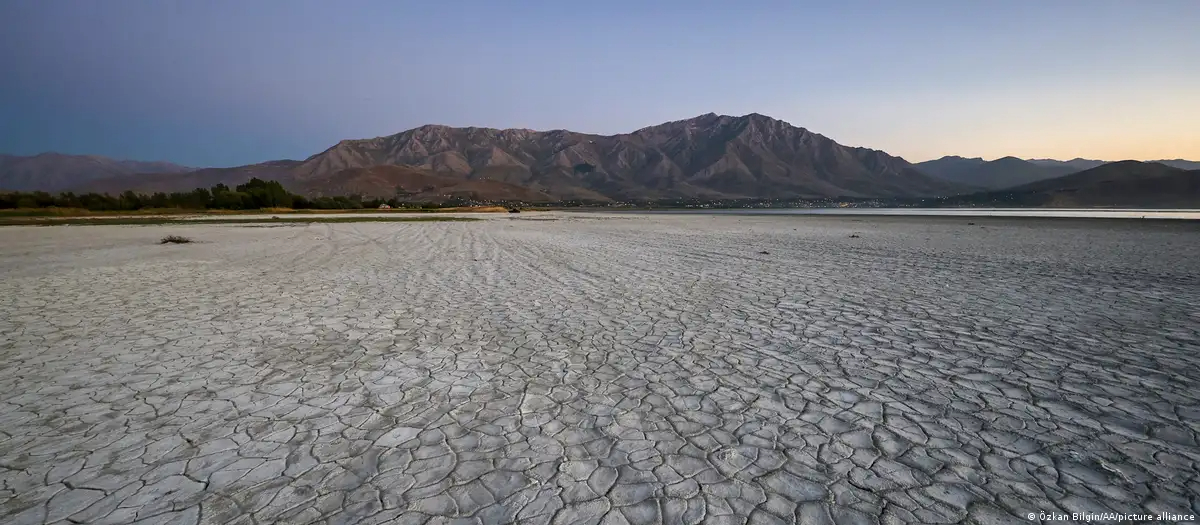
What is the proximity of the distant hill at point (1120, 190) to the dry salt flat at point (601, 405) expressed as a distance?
309 feet

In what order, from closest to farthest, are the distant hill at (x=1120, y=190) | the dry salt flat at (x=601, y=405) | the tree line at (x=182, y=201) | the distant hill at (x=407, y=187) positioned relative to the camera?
the dry salt flat at (x=601, y=405)
the tree line at (x=182, y=201)
the distant hill at (x=1120, y=190)
the distant hill at (x=407, y=187)

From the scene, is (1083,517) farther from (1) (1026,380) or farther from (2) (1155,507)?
(1) (1026,380)

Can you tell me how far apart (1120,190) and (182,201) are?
13957 centimetres

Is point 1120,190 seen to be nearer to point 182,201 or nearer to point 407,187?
point 182,201

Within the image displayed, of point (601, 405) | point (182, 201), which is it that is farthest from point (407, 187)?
point (601, 405)

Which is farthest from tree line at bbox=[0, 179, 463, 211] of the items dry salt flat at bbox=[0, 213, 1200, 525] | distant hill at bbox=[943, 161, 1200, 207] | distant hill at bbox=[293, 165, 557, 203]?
distant hill at bbox=[943, 161, 1200, 207]

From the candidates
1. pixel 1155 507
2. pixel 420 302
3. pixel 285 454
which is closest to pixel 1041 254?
pixel 1155 507

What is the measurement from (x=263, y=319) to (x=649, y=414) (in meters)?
6.02

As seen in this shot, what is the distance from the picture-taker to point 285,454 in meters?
3.36

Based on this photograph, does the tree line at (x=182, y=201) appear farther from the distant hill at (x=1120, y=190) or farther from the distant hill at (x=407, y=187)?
the distant hill at (x=1120, y=190)

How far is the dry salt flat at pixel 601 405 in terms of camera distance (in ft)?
9.30

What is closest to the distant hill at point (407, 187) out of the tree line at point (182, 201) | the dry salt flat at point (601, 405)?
the tree line at point (182, 201)

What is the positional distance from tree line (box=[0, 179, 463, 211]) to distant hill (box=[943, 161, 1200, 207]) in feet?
359

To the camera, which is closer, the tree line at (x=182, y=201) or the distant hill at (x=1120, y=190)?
the tree line at (x=182, y=201)
